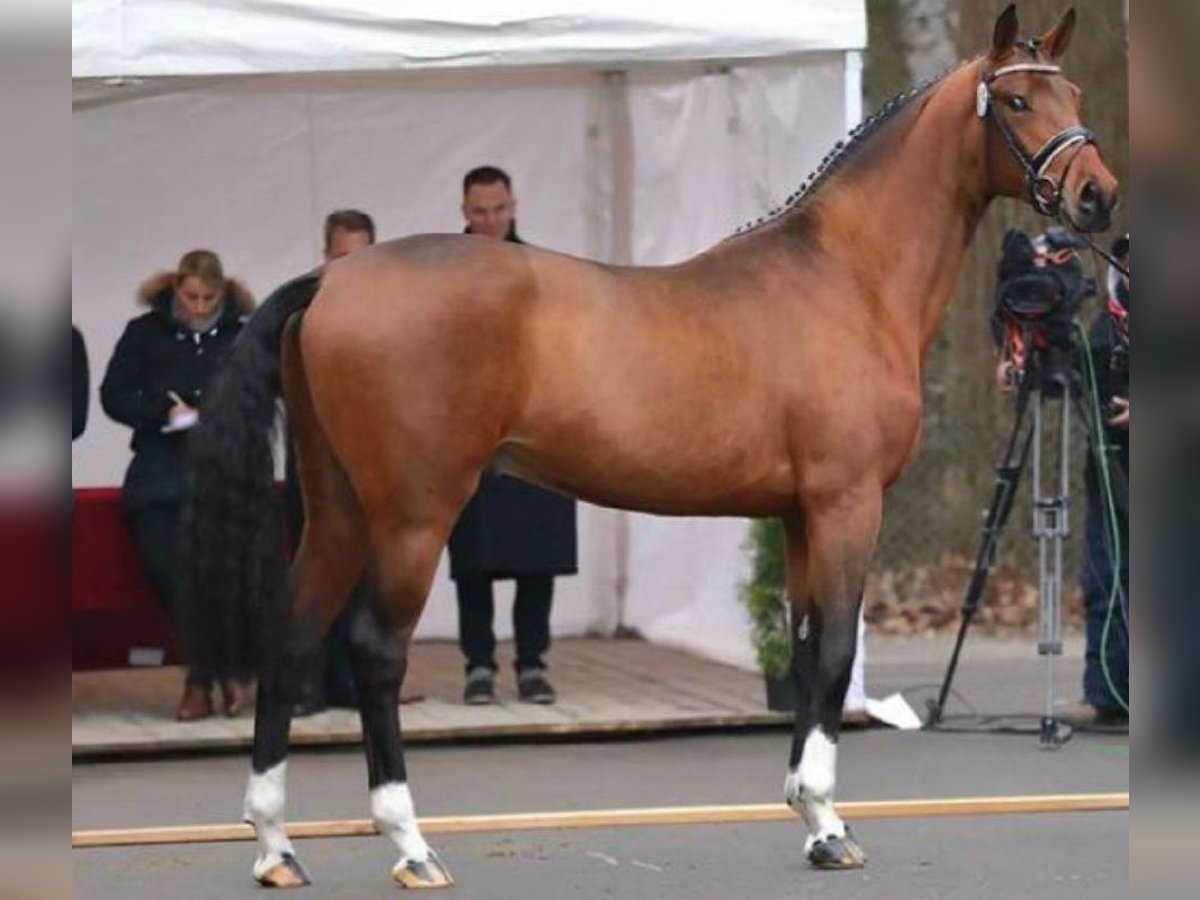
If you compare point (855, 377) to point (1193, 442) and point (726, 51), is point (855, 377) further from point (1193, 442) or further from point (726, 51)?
point (1193, 442)

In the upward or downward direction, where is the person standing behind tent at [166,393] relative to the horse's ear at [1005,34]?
downward

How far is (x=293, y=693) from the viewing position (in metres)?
6.75

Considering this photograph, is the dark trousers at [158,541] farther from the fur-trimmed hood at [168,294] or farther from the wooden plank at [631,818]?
the wooden plank at [631,818]

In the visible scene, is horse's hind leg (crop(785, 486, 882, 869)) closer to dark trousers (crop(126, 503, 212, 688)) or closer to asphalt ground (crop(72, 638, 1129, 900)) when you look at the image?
asphalt ground (crop(72, 638, 1129, 900))

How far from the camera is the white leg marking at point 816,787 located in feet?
22.4

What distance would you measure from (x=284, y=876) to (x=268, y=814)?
180mm

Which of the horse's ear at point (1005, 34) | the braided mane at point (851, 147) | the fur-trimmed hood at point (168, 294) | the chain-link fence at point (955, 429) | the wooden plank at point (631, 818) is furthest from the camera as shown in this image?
the chain-link fence at point (955, 429)

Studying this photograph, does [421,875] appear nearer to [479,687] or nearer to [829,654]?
[829,654]

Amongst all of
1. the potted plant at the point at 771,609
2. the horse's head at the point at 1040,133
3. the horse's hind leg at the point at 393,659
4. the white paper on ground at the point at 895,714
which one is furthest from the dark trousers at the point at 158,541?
the horse's head at the point at 1040,133

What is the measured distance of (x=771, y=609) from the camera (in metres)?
9.48

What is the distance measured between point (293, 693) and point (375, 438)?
2.50ft

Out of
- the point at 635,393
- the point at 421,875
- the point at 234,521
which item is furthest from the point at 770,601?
the point at 234,521

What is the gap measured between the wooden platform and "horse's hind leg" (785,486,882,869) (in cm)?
252

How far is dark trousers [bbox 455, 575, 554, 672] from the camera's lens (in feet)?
32.3
